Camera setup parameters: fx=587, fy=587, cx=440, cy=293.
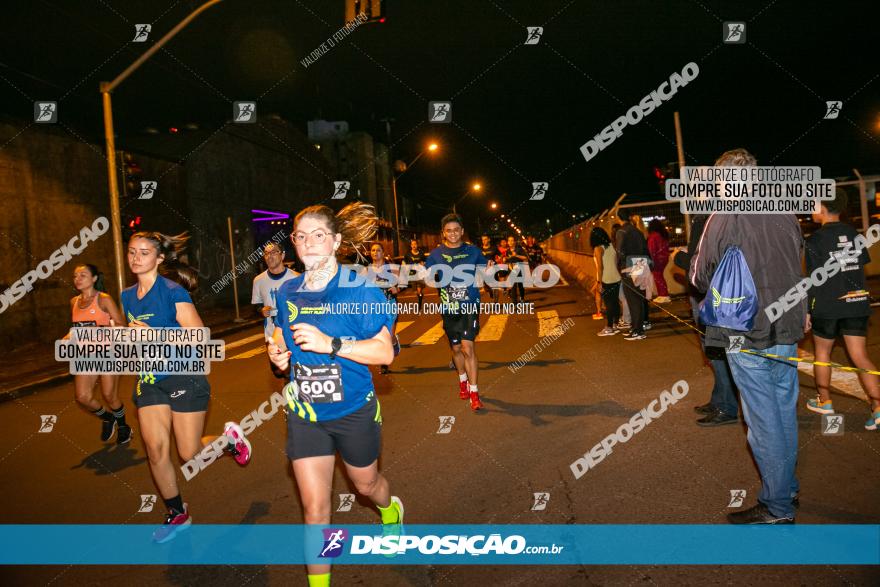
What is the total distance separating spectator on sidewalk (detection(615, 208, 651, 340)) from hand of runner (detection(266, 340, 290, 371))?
818 centimetres

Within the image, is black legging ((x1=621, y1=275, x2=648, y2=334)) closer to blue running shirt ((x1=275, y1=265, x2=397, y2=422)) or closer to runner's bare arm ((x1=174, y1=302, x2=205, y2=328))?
runner's bare arm ((x1=174, y1=302, x2=205, y2=328))

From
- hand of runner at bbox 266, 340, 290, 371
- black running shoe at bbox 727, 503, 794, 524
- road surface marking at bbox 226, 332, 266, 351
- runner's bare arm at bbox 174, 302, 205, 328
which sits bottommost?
black running shoe at bbox 727, 503, 794, 524

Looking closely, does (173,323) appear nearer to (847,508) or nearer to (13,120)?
(847,508)

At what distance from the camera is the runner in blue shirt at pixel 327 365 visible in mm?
2951

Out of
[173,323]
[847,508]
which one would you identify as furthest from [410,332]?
[847,508]

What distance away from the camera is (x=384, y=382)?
866 cm

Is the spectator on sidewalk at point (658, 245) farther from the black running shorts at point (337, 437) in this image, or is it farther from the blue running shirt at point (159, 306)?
the black running shorts at point (337, 437)

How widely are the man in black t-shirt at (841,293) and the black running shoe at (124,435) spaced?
23.2 feet

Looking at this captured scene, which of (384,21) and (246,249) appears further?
(246,249)

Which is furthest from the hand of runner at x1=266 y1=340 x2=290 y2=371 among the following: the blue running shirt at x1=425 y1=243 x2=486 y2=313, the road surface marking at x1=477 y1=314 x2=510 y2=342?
the road surface marking at x1=477 y1=314 x2=510 y2=342

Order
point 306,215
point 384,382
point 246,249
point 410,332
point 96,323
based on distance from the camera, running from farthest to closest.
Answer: point 246,249 → point 410,332 → point 384,382 → point 96,323 → point 306,215

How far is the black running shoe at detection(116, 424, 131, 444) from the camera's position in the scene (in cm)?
657

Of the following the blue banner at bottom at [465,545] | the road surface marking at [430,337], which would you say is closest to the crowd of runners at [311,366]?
the blue banner at bottom at [465,545]

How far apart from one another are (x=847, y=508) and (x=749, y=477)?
2.20 ft
